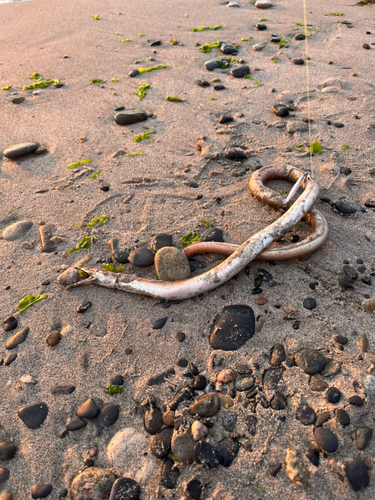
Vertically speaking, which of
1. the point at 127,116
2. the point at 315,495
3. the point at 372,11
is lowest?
the point at 315,495

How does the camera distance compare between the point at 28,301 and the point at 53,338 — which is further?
the point at 28,301

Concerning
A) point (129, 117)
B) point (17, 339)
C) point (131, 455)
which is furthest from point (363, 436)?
point (129, 117)

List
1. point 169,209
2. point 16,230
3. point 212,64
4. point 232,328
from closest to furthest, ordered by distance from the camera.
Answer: point 232,328 → point 16,230 → point 169,209 → point 212,64

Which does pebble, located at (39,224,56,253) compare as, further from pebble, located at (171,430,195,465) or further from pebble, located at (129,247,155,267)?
pebble, located at (171,430,195,465)

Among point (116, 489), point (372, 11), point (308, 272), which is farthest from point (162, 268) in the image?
point (372, 11)

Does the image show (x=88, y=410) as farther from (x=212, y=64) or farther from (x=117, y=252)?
(x=212, y=64)

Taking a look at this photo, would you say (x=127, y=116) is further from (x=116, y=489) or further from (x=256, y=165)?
(x=116, y=489)

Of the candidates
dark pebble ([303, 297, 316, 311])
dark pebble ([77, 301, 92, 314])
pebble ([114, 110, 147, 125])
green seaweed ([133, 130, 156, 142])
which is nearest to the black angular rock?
dark pebble ([77, 301, 92, 314])
